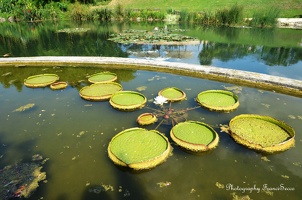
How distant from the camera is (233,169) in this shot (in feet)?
13.2

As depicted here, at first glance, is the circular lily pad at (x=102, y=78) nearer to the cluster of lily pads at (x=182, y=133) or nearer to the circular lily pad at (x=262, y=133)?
the cluster of lily pads at (x=182, y=133)

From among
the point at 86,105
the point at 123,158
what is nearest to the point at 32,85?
the point at 86,105

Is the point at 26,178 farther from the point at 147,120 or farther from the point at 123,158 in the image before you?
the point at 147,120

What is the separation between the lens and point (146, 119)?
5344mm

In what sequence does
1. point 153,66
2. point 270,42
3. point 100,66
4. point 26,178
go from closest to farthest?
point 26,178 < point 153,66 < point 100,66 < point 270,42

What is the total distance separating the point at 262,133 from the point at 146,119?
273cm

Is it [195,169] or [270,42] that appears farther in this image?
[270,42]

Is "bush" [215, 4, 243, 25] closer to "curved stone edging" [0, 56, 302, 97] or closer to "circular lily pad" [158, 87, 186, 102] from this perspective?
"curved stone edging" [0, 56, 302, 97]

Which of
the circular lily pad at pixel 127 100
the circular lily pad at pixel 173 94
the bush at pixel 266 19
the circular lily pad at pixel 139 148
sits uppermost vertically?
the bush at pixel 266 19

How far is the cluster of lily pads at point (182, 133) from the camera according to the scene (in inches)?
165

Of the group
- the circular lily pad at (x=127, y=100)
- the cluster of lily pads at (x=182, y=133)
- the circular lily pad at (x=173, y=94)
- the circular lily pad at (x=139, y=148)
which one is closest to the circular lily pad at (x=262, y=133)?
the cluster of lily pads at (x=182, y=133)

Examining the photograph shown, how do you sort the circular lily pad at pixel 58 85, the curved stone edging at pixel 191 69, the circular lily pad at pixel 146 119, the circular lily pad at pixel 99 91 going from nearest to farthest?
the circular lily pad at pixel 146 119, the circular lily pad at pixel 99 91, the curved stone edging at pixel 191 69, the circular lily pad at pixel 58 85

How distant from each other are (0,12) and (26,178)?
125ft

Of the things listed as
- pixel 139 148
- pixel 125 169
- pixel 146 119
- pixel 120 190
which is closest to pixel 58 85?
pixel 146 119
